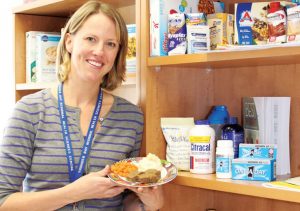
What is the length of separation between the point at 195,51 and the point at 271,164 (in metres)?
0.43

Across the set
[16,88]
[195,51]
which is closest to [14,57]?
[16,88]

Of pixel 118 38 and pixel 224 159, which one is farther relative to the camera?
pixel 118 38

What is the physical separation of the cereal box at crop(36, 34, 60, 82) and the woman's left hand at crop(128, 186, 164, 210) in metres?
0.93

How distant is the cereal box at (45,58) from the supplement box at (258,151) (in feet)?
3.69

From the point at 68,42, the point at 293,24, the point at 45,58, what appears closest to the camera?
the point at 293,24

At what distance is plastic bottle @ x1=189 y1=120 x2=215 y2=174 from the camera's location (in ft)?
5.20

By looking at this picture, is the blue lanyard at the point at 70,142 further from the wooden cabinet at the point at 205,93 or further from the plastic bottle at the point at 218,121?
the plastic bottle at the point at 218,121

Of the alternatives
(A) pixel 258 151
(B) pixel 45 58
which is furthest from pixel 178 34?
(B) pixel 45 58

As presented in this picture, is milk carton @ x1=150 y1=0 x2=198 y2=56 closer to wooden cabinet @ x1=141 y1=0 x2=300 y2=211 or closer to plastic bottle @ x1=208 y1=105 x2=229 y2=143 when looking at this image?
wooden cabinet @ x1=141 y1=0 x2=300 y2=211

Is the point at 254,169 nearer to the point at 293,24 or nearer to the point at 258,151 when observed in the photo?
the point at 258,151

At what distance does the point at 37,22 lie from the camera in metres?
2.41

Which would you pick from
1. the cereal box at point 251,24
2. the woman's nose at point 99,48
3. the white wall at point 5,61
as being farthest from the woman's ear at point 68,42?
the white wall at point 5,61

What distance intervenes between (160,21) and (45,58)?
0.87 m

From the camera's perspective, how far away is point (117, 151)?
5.48ft
